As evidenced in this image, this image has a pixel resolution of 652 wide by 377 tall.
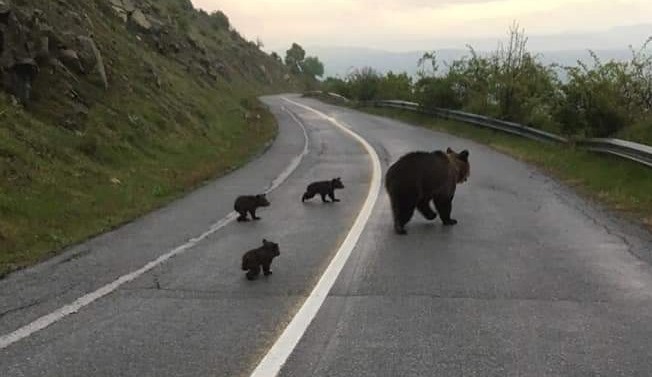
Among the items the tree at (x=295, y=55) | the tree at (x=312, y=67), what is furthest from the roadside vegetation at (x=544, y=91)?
the tree at (x=312, y=67)

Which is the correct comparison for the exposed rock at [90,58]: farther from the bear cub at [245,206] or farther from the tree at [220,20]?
the tree at [220,20]

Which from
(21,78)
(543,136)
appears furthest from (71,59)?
(543,136)

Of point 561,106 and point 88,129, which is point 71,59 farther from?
point 561,106

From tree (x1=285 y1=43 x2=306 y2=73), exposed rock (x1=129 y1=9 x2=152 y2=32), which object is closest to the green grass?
exposed rock (x1=129 y1=9 x2=152 y2=32)

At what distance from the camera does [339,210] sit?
39.5ft

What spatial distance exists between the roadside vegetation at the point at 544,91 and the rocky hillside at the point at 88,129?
30.9 ft

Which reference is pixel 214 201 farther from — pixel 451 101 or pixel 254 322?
pixel 451 101

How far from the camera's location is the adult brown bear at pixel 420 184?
980 cm

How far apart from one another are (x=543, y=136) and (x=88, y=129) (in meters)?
13.8

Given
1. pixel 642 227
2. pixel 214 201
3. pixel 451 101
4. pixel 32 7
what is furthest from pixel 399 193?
pixel 451 101

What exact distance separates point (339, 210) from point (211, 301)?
5.66 metres

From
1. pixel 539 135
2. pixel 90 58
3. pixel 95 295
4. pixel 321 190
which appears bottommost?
pixel 539 135

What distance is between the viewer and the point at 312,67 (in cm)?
11969

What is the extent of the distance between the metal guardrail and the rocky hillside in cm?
819
